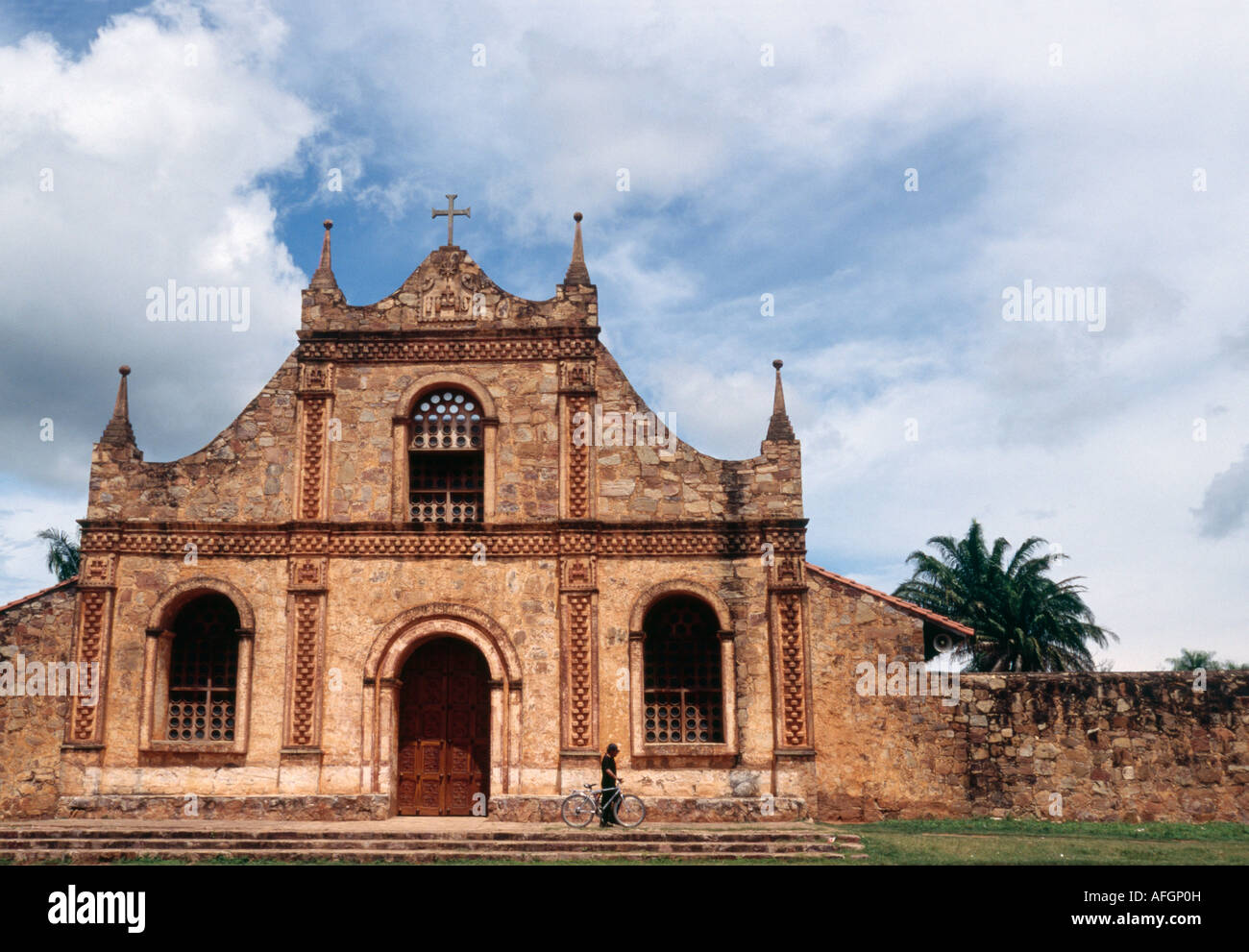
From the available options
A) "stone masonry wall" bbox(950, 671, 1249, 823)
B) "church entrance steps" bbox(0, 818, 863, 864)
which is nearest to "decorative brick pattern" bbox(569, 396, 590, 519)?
"church entrance steps" bbox(0, 818, 863, 864)

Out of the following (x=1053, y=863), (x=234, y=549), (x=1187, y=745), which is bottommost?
(x=1053, y=863)

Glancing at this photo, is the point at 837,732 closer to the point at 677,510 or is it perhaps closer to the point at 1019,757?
the point at 1019,757

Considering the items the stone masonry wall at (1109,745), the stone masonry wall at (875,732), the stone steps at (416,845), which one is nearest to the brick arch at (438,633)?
the stone steps at (416,845)

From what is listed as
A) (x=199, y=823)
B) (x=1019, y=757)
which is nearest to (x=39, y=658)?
(x=199, y=823)

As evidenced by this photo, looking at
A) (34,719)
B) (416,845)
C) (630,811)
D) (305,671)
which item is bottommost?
(416,845)

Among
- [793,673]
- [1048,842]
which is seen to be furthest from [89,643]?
[1048,842]

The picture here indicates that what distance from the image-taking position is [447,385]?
19766 mm

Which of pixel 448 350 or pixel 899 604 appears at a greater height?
pixel 448 350

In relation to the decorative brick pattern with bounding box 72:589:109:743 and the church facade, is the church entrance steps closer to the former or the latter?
the church facade

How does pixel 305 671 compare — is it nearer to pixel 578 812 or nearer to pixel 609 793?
pixel 578 812

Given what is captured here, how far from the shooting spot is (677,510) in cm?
1909

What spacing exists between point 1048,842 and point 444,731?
32.7ft

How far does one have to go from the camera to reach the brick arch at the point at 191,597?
1872 cm
